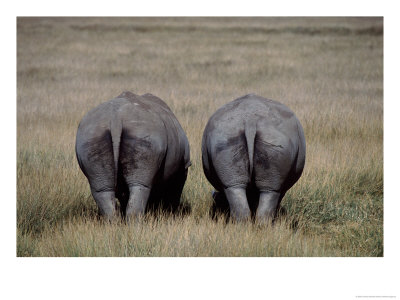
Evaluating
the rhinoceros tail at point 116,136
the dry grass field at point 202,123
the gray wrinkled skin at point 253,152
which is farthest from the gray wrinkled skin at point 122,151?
the gray wrinkled skin at point 253,152

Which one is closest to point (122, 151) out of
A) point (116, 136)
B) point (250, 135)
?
point (116, 136)

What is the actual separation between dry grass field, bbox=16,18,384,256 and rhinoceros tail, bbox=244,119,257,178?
0.58 m

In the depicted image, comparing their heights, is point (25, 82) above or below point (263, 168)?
above

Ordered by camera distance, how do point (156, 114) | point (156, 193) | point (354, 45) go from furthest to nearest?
point (354, 45)
point (156, 193)
point (156, 114)

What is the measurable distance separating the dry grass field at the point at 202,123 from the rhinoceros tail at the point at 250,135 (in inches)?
22.7

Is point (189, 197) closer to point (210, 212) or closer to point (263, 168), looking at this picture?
point (210, 212)

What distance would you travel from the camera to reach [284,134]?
4.39 m

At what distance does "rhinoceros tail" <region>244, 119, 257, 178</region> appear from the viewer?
4.26 meters

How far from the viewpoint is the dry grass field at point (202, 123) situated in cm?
444

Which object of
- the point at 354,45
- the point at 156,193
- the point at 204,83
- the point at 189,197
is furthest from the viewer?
the point at 354,45

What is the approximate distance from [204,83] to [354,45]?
7.48 metres

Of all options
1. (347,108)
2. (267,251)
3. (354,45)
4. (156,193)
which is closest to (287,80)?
(347,108)

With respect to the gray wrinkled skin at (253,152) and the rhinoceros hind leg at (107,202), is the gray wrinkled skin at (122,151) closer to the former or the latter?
the rhinoceros hind leg at (107,202)

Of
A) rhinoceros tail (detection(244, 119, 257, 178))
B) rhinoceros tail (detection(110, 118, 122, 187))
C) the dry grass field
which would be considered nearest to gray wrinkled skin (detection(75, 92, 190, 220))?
rhinoceros tail (detection(110, 118, 122, 187))
